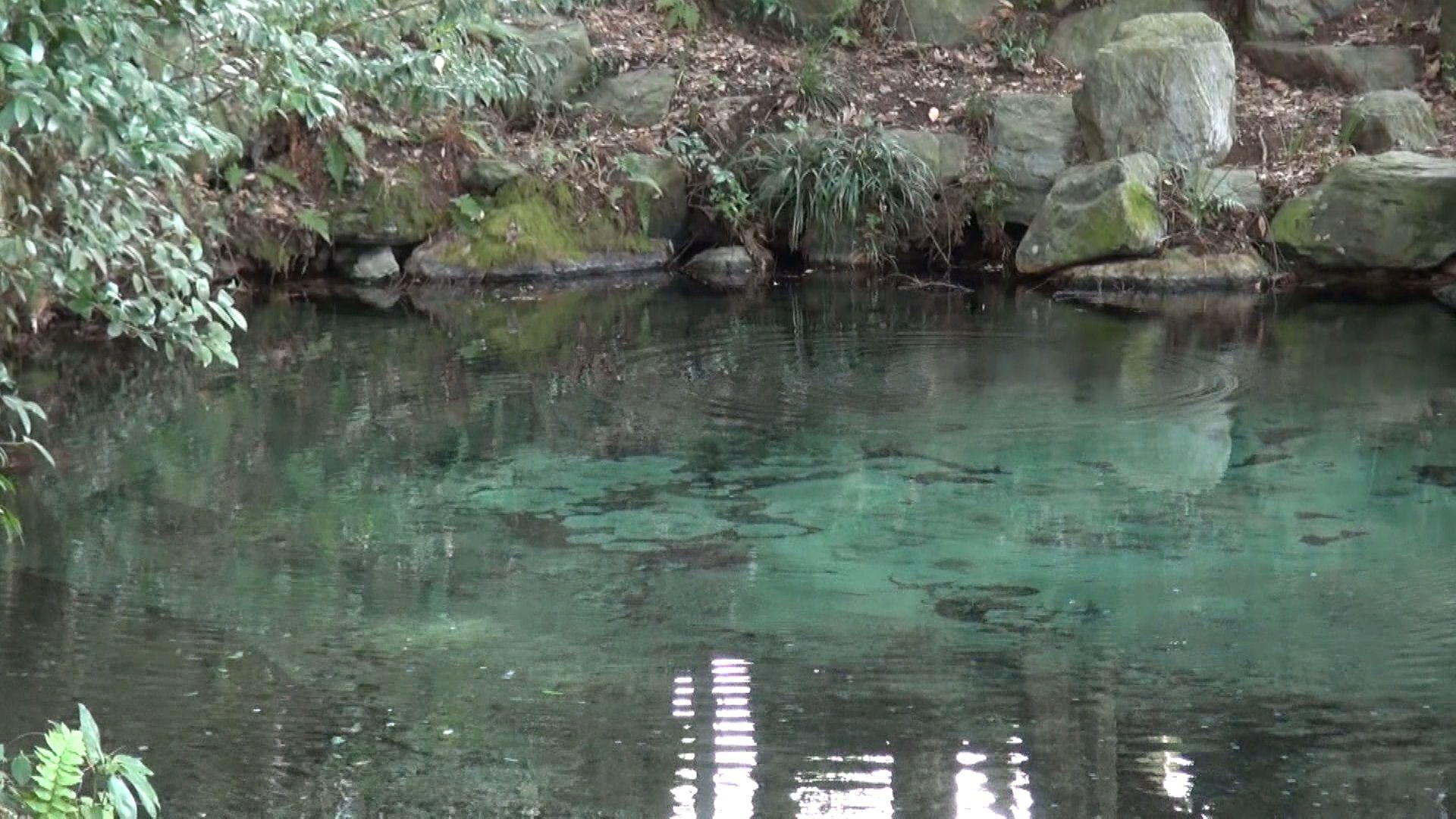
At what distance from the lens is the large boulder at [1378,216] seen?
31.2 ft

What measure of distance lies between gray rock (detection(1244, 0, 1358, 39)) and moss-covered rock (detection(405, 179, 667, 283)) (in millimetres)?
5577

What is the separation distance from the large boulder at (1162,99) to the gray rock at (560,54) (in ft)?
12.3

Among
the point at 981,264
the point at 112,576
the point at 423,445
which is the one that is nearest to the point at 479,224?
the point at 981,264

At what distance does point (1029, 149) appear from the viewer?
10.9m

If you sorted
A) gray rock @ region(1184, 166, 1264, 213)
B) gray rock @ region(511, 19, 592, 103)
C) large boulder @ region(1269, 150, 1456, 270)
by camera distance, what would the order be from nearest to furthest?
large boulder @ region(1269, 150, 1456, 270) → gray rock @ region(1184, 166, 1264, 213) → gray rock @ region(511, 19, 592, 103)

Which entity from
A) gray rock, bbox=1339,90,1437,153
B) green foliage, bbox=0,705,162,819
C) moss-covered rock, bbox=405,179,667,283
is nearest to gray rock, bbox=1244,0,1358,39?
gray rock, bbox=1339,90,1437,153

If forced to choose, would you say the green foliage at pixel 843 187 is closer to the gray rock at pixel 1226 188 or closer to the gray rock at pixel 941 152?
the gray rock at pixel 941 152

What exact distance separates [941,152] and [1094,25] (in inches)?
107

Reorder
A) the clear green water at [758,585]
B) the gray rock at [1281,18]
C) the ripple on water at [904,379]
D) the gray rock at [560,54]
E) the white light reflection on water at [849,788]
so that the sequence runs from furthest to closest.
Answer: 1. the gray rock at [1281,18]
2. the gray rock at [560,54]
3. the ripple on water at [904,379]
4. the clear green water at [758,585]
5. the white light reflection on water at [849,788]

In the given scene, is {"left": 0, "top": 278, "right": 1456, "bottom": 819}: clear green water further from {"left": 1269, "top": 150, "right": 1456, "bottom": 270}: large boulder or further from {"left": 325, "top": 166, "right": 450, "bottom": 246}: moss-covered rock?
{"left": 325, "top": 166, "right": 450, "bottom": 246}: moss-covered rock

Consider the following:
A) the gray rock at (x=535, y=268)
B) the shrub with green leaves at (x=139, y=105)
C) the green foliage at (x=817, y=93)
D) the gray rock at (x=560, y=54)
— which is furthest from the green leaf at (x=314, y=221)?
the shrub with green leaves at (x=139, y=105)

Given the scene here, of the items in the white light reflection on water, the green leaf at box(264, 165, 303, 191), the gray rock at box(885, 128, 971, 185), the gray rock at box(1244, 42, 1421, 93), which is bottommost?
the white light reflection on water

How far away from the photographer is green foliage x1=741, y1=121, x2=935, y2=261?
10625 millimetres

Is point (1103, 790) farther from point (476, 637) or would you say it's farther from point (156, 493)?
point (156, 493)
